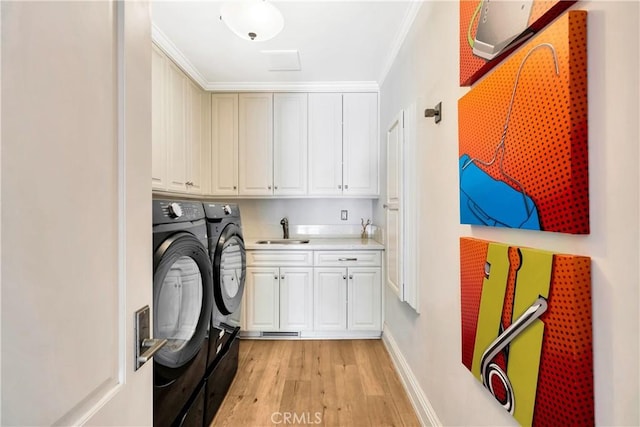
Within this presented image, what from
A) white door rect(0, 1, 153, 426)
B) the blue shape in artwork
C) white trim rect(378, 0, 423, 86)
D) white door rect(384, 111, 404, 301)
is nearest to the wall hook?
the blue shape in artwork

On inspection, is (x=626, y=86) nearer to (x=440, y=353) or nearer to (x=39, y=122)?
(x=39, y=122)

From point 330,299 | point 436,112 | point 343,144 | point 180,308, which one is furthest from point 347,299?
point 436,112

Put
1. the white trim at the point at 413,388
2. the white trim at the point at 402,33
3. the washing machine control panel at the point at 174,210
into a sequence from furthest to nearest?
the white trim at the point at 402,33 < the white trim at the point at 413,388 < the washing machine control panel at the point at 174,210

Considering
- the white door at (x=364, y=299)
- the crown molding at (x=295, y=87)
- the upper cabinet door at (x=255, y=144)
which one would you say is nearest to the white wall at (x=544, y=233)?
the white door at (x=364, y=299)

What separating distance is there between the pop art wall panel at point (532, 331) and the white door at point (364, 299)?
1.76 meters

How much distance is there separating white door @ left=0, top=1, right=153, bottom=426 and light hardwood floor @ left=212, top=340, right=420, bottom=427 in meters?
1.41

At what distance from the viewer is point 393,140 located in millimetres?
2340

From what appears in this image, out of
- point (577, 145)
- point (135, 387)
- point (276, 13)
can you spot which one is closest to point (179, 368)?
point (135, 387)

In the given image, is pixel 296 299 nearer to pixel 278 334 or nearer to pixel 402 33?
pixel 278 334

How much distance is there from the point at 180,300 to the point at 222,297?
52 cm

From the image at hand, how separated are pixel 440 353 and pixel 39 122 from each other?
5.50 feet

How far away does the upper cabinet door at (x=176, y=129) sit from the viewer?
251 cm

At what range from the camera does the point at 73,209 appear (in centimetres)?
47

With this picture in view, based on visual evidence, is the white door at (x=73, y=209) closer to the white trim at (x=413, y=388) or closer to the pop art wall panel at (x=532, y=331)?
the pop art wall panel at (x=532, y=331)
